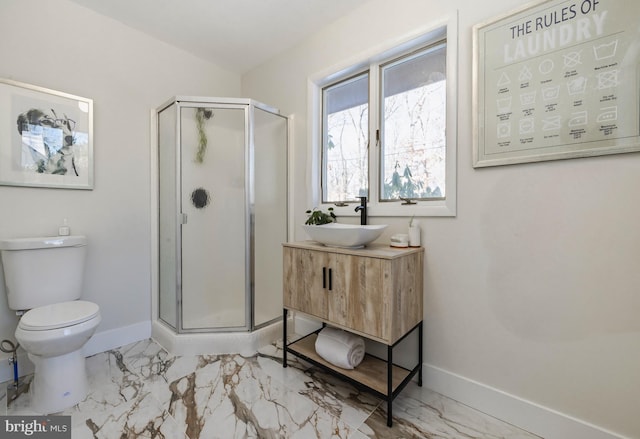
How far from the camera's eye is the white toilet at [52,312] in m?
1.36

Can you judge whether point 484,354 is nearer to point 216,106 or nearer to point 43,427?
point 43,427

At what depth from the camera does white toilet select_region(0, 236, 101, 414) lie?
1.36 m

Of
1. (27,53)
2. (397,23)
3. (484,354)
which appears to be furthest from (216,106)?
(484,354)

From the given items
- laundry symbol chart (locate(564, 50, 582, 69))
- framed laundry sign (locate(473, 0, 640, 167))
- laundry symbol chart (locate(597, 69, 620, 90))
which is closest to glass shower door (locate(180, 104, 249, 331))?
framed laundry sign (locate(473, 0, 640, 167))

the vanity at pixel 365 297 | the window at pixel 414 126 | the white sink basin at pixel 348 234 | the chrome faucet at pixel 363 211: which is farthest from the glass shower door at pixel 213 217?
the window at pixel 414 126

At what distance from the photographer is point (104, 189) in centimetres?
199

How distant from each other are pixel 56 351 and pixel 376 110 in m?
2.25

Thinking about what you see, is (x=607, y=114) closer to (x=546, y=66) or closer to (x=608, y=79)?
(x=608, y=79)

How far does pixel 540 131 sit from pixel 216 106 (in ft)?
6.52

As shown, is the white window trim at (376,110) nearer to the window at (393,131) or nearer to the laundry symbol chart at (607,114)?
the window at (393,131)

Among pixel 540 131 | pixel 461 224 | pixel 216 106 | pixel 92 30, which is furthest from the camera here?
pixel 216 106

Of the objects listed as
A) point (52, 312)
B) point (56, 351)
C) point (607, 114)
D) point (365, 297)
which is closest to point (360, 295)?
point (365, 297)

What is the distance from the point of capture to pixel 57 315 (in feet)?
4.75

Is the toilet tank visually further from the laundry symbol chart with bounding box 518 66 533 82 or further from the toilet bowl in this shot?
the laundry symbol chart with bounding box 518 66 533 82
